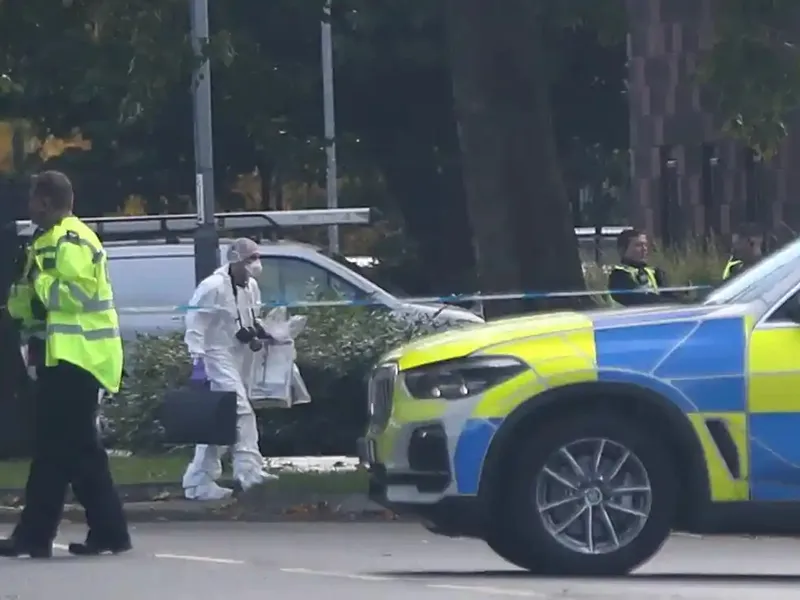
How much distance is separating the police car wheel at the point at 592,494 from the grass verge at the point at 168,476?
5246mm

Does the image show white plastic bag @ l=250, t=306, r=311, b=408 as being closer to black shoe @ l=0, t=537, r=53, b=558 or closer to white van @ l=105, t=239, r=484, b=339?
white van @ l=105, t=239, r=484, b=339

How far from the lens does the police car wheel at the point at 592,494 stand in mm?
10320

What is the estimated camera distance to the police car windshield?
415 inches

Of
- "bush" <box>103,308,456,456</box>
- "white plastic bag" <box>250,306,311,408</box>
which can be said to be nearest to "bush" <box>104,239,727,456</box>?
"bush" <box>103,308,456,456</box>

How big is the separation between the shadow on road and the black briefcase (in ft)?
13.0

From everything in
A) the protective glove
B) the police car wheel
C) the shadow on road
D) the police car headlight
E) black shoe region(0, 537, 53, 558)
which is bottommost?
the shadow on road

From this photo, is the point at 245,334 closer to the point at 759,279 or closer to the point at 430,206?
the point at 759,279

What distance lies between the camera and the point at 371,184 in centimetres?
4475

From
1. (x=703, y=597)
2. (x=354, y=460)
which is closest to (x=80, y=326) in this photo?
(x=703, y=597)

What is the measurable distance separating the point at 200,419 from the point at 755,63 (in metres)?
6.10

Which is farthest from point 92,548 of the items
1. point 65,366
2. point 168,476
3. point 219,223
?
point 219,223

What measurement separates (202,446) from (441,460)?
5.30 meters

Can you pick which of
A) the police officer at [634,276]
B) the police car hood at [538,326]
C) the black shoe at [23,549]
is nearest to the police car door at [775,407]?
the police car hood at [538,326]

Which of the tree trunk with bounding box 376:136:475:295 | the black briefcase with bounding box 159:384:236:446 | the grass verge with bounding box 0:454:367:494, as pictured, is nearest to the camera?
the black briefcase with bounding box 159:384:236:446
